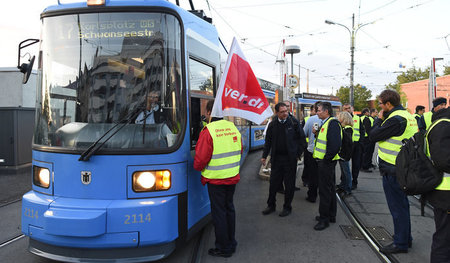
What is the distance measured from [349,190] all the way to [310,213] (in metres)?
1.63

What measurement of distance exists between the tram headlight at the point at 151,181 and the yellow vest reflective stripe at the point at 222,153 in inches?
23.1

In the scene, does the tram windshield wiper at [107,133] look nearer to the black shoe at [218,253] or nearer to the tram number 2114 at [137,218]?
the tram number 2114 at [137,218]

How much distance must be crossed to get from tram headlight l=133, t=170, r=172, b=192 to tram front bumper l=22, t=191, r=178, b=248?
11 cm

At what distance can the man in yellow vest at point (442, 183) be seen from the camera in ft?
7.88

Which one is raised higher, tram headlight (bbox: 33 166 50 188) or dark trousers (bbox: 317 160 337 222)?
tram headlight (bbox: 33 166 50 188)

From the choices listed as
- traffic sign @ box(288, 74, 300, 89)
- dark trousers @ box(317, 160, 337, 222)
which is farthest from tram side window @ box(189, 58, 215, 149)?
traffic sign @ box(288, 74, 300, 89)

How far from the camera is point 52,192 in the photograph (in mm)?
3094

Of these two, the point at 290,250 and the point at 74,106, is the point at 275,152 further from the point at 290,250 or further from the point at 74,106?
the point at 74,106

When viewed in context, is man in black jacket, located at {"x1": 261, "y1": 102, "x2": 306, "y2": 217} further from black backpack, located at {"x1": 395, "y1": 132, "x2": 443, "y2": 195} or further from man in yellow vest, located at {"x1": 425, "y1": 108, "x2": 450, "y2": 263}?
man in yellow vest, located at {"x1": 425, "y1": 108, "x2": 450, "y2": 263}

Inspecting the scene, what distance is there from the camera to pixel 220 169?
3.49 m

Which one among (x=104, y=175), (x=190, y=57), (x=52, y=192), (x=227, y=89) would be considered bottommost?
(x=52, y=192)

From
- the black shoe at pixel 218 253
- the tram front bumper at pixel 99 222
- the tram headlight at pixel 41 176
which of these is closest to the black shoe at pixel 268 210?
the black shoe at pixel 218 253

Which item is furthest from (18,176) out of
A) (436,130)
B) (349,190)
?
(436,130)

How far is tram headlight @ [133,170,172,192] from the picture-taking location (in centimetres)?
300
